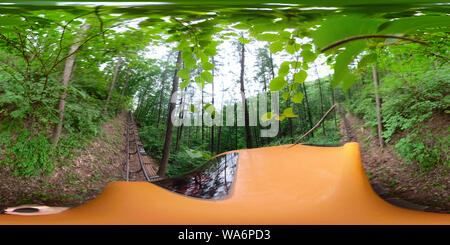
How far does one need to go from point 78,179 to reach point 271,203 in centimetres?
56

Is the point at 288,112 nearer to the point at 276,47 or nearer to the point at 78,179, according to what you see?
the point at 276,47

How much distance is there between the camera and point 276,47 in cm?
50

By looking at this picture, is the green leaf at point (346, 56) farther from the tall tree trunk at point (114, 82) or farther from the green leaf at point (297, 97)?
the tall tree trunk at point (114, 82)

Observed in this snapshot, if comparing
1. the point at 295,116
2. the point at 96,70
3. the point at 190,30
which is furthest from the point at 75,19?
the point at 295,116

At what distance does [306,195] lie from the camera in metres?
0.55

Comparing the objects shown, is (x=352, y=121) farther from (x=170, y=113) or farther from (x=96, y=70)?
(x=96, y=70)

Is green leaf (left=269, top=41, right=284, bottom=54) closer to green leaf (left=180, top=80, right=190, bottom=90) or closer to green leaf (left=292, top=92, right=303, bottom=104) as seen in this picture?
green leaf (left=292, top=92, right=303, bottom=104)

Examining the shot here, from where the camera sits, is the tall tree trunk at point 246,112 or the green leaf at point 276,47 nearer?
the green leaf at point 276,47

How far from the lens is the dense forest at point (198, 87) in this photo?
18.8 inches

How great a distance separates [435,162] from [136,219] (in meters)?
0.83

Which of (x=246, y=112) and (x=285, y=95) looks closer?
(x=285, y=95)

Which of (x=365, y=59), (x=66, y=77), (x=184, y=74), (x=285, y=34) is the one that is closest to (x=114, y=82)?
(x=66, y=77)

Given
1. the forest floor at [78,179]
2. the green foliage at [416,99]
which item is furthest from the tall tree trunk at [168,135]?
the green foliage at [416,99]

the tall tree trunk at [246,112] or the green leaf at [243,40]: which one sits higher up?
the green leaf at [243,40]
